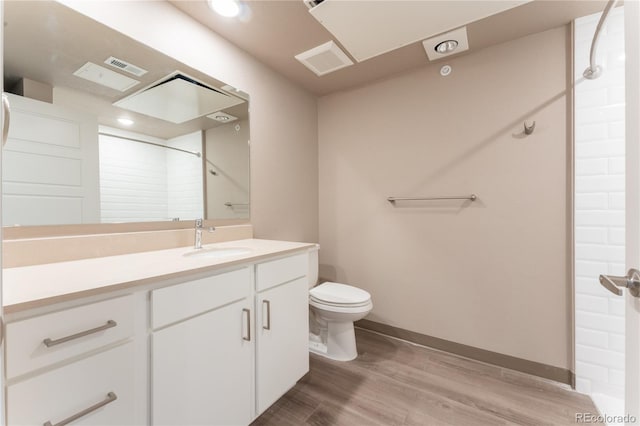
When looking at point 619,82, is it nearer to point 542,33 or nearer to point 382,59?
point 542,33

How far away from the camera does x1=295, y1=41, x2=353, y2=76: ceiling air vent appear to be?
73.2 inches

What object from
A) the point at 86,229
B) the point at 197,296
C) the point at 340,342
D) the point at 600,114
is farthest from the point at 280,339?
the point at 600,114

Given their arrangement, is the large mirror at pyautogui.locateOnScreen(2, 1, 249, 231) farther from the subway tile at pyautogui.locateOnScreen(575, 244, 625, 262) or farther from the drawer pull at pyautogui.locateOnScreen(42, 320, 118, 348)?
the subway tile at pyautogui.locateOnScreen(575, 244, 625, 262)

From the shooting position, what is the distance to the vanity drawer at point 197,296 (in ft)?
3.06

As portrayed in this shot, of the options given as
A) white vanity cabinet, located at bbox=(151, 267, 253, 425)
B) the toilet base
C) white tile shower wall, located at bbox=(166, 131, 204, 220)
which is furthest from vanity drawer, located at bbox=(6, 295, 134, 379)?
the toilet base

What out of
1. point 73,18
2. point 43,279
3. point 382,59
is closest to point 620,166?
point 382,59

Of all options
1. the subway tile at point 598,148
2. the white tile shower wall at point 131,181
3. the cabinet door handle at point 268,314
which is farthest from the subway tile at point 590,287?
the white tile shower wall at point 131,181

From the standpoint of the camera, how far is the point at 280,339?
4.67 ft

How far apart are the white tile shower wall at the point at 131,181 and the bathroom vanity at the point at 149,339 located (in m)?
0.23

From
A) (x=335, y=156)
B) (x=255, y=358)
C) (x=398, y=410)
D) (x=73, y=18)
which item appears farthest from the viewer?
(x=335, y=156)

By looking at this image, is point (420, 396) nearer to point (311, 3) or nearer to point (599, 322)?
point (599, 322)

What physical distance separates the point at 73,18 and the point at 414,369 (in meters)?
2.67

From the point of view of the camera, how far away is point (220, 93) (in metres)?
1.78

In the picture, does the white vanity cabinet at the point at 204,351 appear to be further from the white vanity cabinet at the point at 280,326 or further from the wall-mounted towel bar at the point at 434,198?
the wall-mounted towel bar at the point at 434,198
